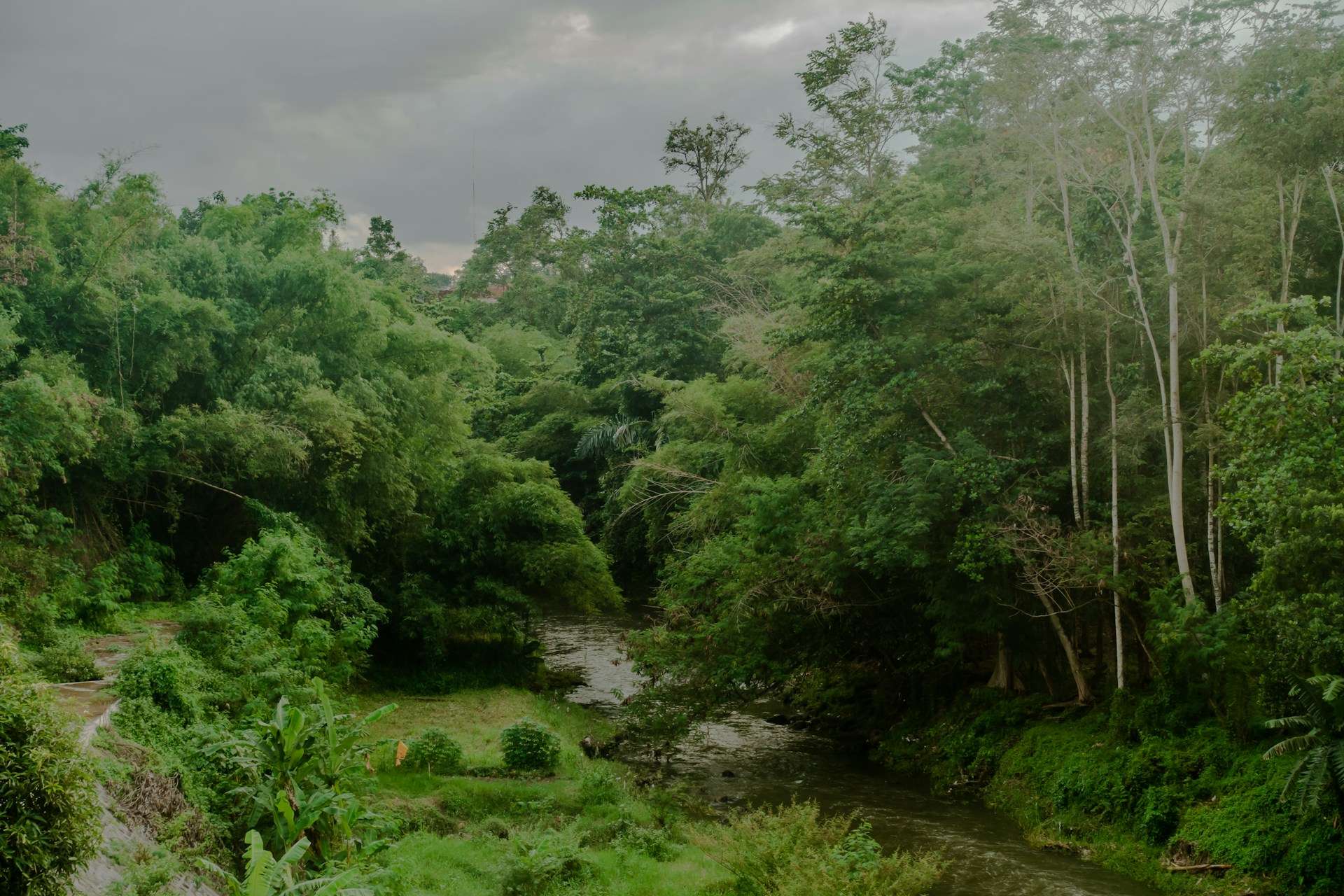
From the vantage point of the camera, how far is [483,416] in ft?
142

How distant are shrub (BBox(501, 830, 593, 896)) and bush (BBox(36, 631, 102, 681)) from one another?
17.8 feet

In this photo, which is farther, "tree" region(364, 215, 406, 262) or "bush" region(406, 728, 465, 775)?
"tree" region(364, 215, 406, 262)

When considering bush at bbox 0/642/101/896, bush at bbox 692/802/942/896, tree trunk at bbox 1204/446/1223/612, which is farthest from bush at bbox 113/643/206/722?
tree trunk at bbox 1204/446/1223/612

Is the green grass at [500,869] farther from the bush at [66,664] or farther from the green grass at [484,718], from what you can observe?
the bush at [66,664]

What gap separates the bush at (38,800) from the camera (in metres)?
6.23

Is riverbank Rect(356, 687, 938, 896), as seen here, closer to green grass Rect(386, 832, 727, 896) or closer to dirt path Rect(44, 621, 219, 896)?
green grass Rect(386, 832, 727, 896)

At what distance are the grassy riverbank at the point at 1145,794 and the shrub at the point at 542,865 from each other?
279 inches

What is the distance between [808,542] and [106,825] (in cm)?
1284

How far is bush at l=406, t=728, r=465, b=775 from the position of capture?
16.4 m

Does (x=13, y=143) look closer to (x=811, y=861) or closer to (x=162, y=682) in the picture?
(x=162, y=682)

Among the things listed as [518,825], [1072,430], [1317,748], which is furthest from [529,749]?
[1317,748]

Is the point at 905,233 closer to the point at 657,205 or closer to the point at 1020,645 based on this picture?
the point at 1020,645

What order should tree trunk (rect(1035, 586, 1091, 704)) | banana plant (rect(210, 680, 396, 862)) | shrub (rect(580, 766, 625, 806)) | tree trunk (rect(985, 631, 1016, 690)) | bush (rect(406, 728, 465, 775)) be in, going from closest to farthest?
banana plant (rect(210, 680, 396, 862)), shrub (rect(580, 766, 625, 806)), bush (rect(406, 728, 465, 775)), tree trunk (rect(1035, 586, 1091, 704)), tree trunk (rect(985, 631, 1016, 690))

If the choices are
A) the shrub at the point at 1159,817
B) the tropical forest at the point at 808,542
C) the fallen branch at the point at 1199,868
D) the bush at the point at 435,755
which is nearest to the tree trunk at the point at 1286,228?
the tropical forest at the point at 808,542
